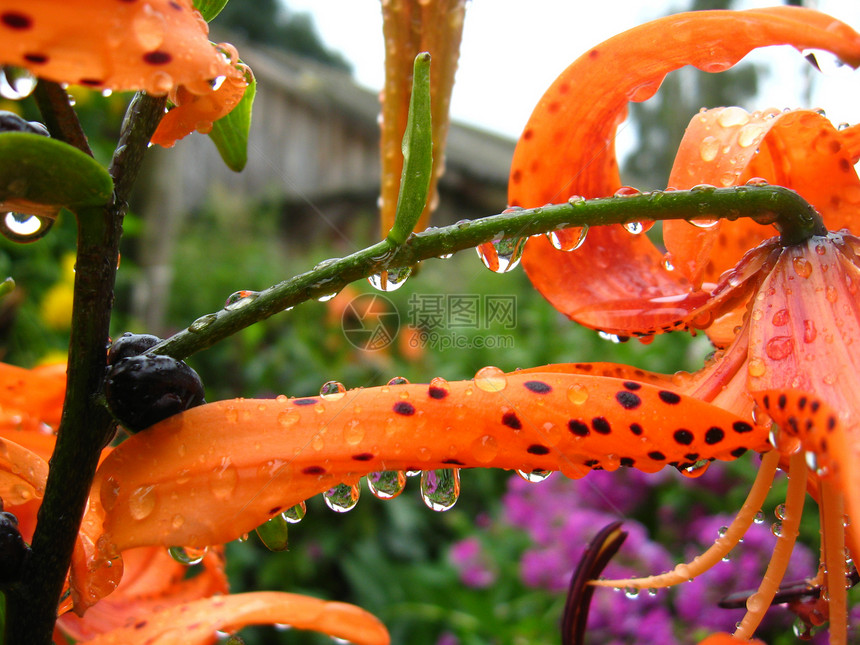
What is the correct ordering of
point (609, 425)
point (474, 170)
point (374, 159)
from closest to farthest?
1. point (609, 425)
2. point (474, 170)
3. point (374, 159)

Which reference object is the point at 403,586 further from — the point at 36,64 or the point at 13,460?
the point at 36,64

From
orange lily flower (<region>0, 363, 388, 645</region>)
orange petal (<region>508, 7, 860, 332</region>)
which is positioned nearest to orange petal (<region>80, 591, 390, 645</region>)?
orange lily flower (<region>0, 363, 388, 645</region>)

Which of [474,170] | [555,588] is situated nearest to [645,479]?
[555,588]

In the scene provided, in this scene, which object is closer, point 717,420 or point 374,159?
point 717,420

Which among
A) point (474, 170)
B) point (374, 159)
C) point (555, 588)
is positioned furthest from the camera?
point (374, 159)

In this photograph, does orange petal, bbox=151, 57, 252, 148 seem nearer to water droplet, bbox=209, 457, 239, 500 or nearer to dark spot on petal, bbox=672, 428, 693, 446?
water droplet, bbox=209, 457, 239, 500

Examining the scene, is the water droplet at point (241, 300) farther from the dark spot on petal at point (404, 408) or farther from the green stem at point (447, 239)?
the dark spot on petal at point (404, 408)

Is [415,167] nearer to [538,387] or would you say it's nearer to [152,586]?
[538,387]

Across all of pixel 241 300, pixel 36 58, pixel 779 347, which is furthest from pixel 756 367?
pixel 36 58
